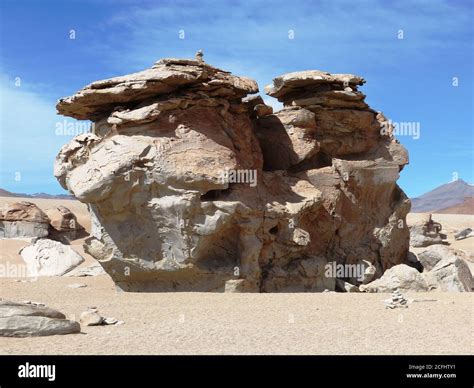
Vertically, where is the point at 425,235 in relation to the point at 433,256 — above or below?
above

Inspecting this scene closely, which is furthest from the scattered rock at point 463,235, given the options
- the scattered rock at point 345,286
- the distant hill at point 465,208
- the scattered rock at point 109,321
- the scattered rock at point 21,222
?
the distant hill at point 465,208

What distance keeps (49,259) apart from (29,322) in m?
16.3

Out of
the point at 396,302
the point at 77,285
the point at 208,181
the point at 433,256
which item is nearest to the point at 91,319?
the point at 208,181

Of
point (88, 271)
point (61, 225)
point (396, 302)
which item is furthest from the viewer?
point (61, 225)

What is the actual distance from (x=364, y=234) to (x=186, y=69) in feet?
26.6

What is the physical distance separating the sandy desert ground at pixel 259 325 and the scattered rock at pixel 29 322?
0.23m

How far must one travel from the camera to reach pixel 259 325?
10.6m

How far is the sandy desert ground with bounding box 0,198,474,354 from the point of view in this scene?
866cm

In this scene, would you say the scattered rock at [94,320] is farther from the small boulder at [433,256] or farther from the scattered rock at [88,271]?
the small boulder at [433,256]

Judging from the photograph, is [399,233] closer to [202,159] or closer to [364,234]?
[364,234]

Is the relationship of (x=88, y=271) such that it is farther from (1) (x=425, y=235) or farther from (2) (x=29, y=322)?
(1) (x=425, y=235)

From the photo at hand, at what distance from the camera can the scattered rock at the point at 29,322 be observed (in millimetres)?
9242

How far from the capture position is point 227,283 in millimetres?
15719
